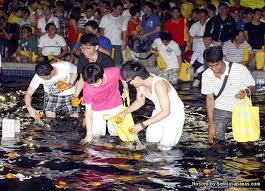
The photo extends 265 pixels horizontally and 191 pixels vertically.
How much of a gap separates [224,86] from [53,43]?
9367 mm

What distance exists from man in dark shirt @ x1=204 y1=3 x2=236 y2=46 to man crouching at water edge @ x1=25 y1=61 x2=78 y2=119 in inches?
263

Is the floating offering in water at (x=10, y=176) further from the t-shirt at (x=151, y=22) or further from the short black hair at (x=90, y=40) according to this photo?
the t-shirt at (x=151, y=22)

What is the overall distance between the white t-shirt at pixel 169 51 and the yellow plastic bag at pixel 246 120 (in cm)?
746

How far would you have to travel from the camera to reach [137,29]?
64.7 feet

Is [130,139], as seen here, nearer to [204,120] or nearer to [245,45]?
[204,120]

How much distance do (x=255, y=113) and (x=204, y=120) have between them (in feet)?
11.7

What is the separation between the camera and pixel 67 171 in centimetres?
988

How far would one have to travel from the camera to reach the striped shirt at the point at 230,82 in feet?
34.4

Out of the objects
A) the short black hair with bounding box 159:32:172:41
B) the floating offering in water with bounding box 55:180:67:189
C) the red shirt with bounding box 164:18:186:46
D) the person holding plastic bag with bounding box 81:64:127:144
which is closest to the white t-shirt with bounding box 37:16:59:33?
the red shirt with bounding box 164:18:186:46

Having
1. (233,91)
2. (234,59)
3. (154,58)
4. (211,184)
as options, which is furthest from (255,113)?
(154,58)

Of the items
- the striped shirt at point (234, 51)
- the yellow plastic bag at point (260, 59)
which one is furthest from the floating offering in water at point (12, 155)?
the yellow plastic bag at point (260, 59)

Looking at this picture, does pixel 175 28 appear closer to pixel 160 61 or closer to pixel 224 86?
pixel 160 61

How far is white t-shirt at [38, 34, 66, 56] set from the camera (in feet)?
62.4

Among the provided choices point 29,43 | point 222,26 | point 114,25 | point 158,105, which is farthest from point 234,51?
point 158,105
